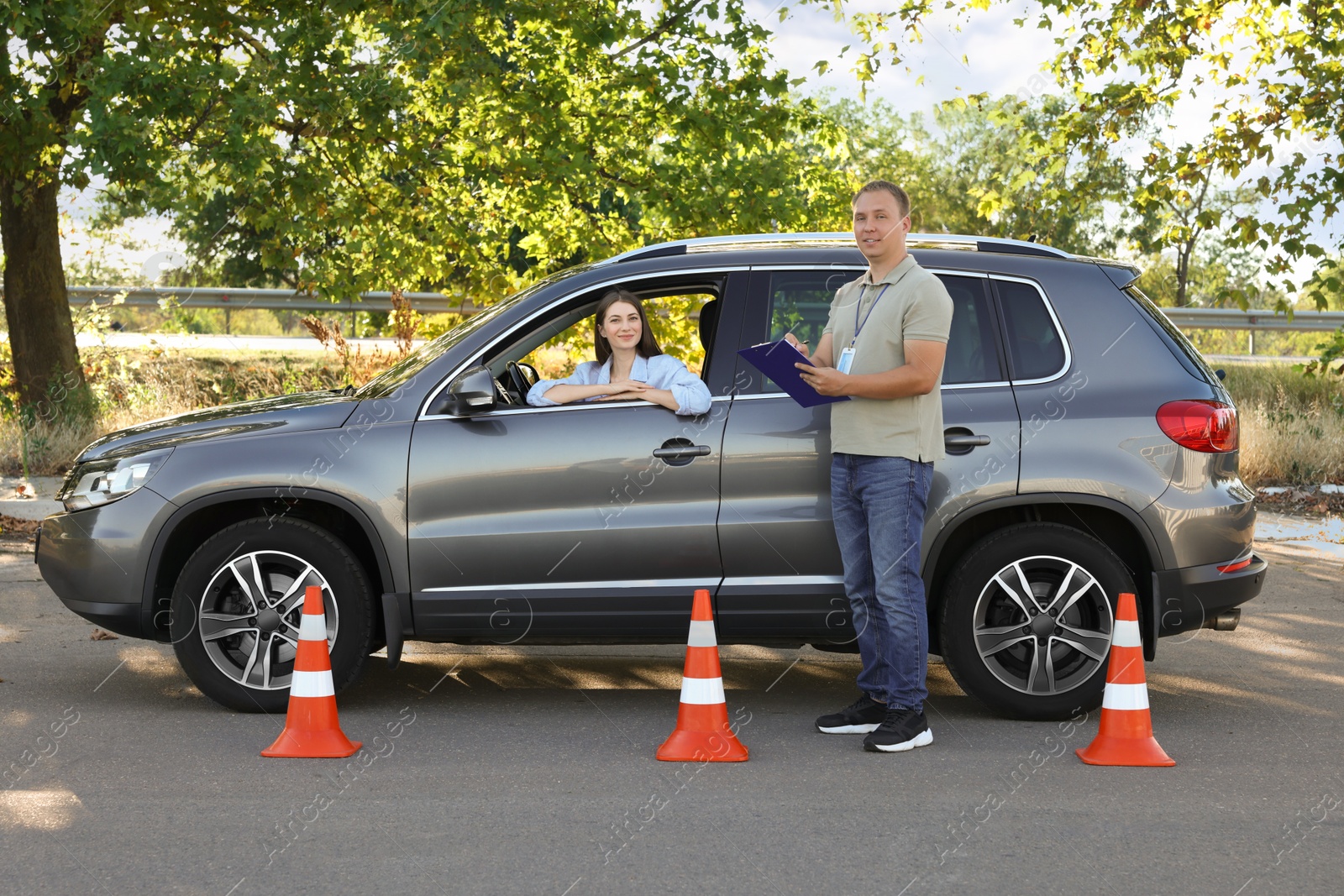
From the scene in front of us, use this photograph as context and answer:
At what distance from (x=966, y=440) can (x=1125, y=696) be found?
1.14 meters

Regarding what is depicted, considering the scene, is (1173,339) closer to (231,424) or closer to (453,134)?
(231,424)

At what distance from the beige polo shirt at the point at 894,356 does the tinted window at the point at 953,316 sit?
0.38m

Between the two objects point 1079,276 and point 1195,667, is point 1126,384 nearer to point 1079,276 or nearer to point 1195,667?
point 1079,276

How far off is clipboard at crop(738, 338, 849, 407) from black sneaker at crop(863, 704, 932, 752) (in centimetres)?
126

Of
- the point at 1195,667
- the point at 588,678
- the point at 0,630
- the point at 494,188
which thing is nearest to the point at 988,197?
the point at 494,188

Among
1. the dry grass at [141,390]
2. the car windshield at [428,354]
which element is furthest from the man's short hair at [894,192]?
the dry grass at [141,390]

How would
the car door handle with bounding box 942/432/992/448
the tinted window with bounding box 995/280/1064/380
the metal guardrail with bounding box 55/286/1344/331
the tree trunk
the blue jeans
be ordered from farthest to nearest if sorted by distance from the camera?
the metal guardrail with bounding box 55/286/1344/331 < the tree trunk < the tinted window with bounding box 995/280/1064/380 < the car door handle with bounding box 942/432/992/448 < the blue jeans

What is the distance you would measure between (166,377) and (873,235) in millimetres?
11913

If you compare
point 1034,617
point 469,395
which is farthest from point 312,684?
point 1034,617

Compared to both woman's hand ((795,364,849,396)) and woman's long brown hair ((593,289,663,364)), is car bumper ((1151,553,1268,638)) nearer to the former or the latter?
woman's hand ((795,364,849,396))

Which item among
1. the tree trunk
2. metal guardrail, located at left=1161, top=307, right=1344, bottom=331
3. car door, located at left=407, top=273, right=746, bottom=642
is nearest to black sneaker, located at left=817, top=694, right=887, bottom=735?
car door, located at left=407, top=273, right=746, bottom=642

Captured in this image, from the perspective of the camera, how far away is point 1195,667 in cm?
659

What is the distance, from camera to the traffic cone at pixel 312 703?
15.8ft

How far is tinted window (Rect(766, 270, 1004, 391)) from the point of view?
210 inches
